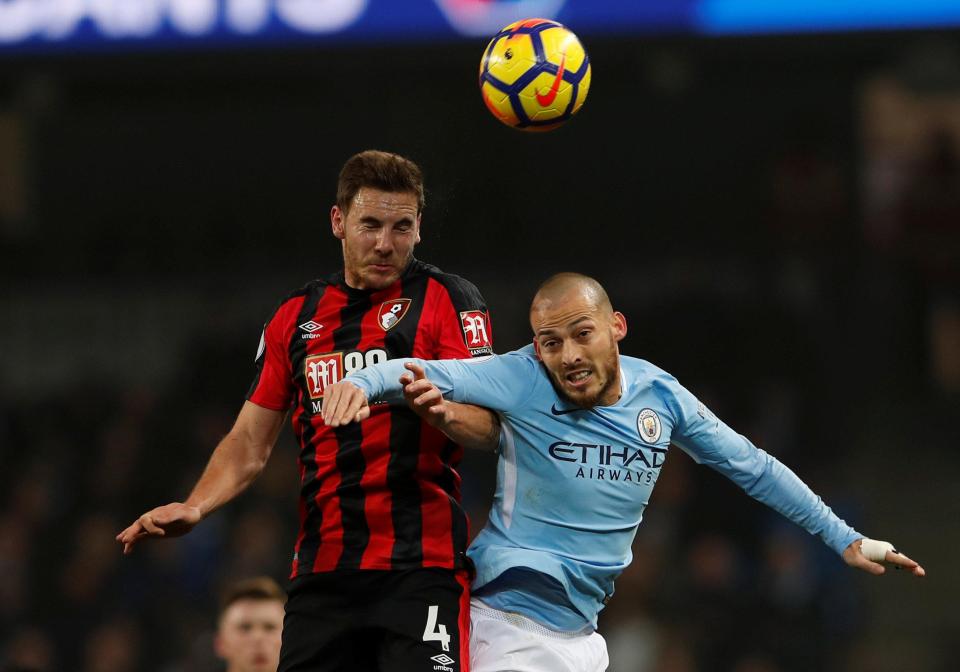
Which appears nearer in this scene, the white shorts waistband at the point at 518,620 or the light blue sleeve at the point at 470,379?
the light blue sleeve at the point at 470,379

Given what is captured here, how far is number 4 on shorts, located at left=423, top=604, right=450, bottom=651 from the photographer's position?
366 centimetres

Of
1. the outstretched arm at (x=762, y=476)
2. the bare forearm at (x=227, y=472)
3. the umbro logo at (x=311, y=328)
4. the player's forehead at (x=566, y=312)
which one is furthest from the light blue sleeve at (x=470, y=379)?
the bare forearm at (x=227, y=472)

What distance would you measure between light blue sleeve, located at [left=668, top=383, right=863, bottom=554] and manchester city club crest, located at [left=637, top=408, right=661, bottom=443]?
0.08 m

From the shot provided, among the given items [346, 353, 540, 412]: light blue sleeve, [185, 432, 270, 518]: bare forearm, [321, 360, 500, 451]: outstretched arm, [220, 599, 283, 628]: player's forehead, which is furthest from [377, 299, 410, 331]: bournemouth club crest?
[220, 599, 283, 628]: player's forehead

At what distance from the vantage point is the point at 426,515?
12.5 ft

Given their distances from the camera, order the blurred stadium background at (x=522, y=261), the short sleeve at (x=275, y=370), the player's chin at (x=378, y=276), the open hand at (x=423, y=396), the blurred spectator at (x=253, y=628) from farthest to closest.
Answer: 1. the blurred stadium background at (x=522, y=261)
2. the blurred spectator at (x=253, y=628)
3. the short sleeve at (x=275, y=370)
4. the player's chin at (x=378, y=276)
5. the open hand at (x=423, y=396)

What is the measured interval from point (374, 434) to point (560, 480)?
534 millimetres

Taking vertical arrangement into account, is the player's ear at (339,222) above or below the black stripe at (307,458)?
above

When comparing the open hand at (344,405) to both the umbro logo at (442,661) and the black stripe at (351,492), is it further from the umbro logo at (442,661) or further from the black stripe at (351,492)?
the umbro logo at (442,661)

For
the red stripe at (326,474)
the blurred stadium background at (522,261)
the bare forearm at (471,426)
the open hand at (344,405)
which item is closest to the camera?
the open hand at (344,405)

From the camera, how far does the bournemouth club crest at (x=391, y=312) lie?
3.93m

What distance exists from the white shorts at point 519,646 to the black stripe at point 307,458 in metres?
0.49

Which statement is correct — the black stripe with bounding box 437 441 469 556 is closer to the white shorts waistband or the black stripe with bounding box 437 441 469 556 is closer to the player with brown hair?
the player with brown hair

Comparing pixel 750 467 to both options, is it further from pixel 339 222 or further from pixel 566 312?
pixel 339 222
